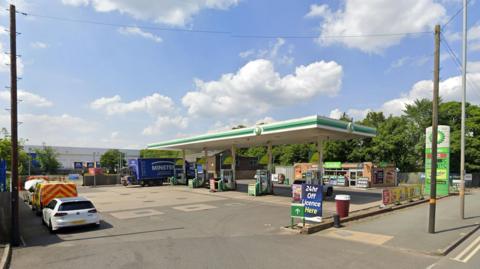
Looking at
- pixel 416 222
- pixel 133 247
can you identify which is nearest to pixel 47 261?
pixel 133 247

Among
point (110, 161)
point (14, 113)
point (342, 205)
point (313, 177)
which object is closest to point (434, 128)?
point (342, 205)

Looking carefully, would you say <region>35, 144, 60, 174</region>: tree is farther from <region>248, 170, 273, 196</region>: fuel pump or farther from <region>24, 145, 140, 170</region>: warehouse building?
<region>248, 170, 273, 196</region>: fuel pump

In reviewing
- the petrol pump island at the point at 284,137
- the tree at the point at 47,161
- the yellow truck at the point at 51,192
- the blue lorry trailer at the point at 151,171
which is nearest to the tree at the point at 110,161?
the tree at the point at 47,161

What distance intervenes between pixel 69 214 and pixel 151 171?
30.8 m

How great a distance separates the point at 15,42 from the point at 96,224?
7890 mm

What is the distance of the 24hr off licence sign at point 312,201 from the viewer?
13953 millimetres

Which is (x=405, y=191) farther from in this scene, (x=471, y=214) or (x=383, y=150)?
(x=383, y=150)

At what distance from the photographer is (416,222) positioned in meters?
14.6

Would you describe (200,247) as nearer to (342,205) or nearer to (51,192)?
(342,205)

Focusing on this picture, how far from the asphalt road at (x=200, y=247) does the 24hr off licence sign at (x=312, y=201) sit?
1.41 m

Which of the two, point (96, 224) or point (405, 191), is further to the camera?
point (405, 191)

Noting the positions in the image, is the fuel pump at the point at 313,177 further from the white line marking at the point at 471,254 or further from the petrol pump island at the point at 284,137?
the white line marking at the point at 471,254

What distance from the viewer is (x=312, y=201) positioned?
14.2 meters

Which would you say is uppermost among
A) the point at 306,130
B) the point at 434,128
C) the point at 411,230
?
the point at 306,130
